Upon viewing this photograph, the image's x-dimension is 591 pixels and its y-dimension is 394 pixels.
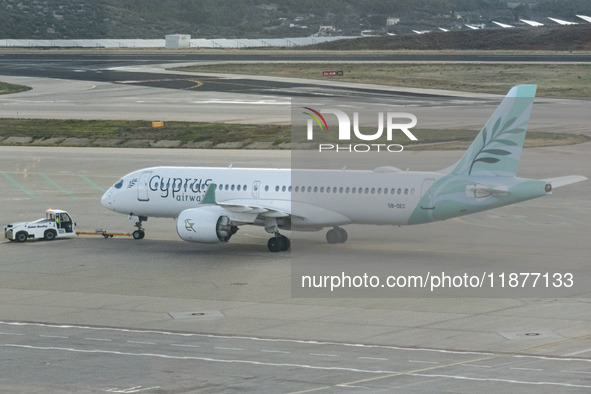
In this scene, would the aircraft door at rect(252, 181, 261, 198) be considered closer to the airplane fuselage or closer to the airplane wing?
the airplane fuselage

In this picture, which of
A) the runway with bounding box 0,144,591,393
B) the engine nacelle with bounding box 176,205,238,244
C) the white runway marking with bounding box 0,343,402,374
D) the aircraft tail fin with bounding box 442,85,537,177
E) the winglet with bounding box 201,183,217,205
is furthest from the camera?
the winglet with bounding box 201,183,217,205

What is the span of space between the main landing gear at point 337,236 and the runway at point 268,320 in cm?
83

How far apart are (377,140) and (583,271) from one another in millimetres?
58188

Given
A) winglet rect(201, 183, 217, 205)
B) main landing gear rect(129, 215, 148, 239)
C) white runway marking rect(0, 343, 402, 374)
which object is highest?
winglet rect(201, 183, 217, 205)

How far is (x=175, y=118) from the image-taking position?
12400 centimetres

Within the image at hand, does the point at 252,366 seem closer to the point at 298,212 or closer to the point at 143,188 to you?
the point at 298,212

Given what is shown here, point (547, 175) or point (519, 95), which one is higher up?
point (519, 95)

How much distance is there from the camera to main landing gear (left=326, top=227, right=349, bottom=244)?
5809 cm

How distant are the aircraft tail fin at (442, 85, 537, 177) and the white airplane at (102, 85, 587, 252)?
44mm

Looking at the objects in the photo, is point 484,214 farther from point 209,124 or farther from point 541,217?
point 209,124

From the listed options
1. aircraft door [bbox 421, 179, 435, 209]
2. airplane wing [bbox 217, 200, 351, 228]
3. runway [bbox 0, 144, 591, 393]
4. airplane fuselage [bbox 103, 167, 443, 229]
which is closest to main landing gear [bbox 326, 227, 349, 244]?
runway [bbox 0, 144, 591, 393]

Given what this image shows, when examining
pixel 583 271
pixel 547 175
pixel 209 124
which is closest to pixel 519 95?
pixel 583 271


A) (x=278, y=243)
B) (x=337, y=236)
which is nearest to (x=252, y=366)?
(x=278, y=243)

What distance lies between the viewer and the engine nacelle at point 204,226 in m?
54.3
